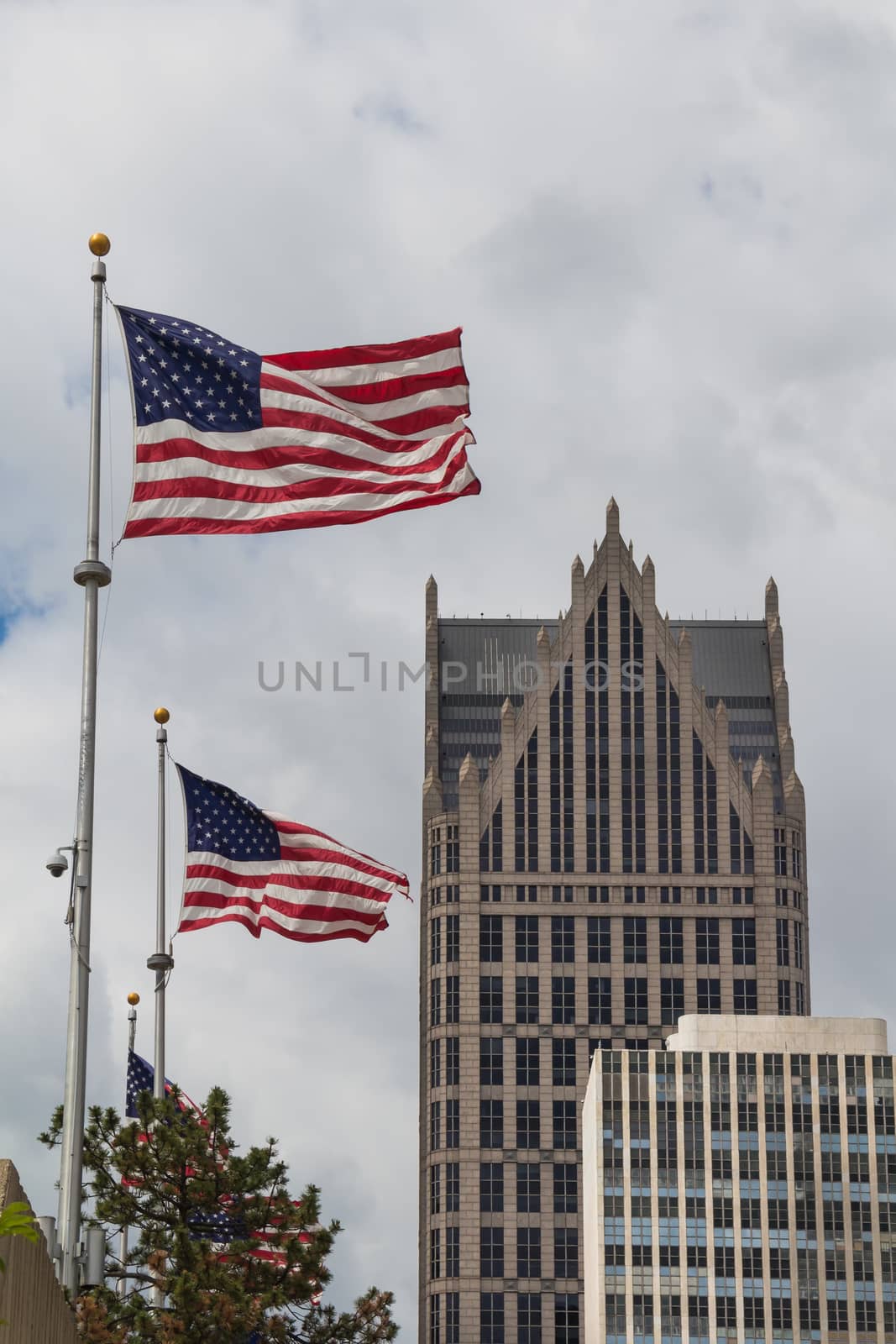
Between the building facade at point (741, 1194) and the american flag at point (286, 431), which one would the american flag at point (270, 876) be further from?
the building facade at point (741, 1194)

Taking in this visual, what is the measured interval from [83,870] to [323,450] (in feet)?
25.0

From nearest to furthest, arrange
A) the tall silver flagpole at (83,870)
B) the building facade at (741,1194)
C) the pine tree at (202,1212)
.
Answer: the tall silver flagpole at (83,870)
the pine tree at (202,1212)
the building facade at (741,1194)

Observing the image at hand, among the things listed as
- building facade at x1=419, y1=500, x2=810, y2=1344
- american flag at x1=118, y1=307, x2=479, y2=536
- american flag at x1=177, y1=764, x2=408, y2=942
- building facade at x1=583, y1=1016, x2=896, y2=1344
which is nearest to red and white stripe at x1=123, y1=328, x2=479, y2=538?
american flag at x1=118, y1=307, x2=479, y2=536

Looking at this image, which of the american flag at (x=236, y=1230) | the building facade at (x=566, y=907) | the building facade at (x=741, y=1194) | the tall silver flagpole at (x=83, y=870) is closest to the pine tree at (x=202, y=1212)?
the american flag at (x=236, y=1230)

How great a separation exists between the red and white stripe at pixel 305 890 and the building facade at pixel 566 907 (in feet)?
425

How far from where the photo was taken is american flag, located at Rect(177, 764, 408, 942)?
4950 cm

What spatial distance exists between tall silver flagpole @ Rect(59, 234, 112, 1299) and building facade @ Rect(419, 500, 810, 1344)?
5797 inches

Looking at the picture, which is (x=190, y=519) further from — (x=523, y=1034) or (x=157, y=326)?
(x=523, y=1034)

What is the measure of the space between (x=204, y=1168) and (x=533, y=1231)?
434ft

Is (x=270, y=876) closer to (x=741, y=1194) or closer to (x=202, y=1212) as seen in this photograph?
(x=202, y=1212)

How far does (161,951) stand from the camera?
54625 millimetres

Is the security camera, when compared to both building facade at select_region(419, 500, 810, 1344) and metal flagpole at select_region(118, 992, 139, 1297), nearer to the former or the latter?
metal flagpole at select_region(118, 992, 139, 1297)

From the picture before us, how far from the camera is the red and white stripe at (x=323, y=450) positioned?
3519 cm

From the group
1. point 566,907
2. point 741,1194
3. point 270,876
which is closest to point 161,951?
point 270,876
